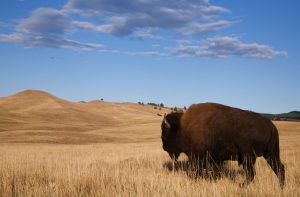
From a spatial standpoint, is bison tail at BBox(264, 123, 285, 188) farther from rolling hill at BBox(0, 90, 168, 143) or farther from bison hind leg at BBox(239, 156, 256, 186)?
rolling hill at BBox(0, 90, 168, 143)

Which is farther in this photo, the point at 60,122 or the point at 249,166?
the point at 60,122

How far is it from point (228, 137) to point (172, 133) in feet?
8.77

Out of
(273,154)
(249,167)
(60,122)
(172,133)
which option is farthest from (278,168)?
(60,122)

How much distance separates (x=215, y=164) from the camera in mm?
10898

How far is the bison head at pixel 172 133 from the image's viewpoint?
12.5m

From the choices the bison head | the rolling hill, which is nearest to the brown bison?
the bison head

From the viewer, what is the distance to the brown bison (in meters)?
10.1

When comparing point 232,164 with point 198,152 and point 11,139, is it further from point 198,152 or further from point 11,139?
point 11,139

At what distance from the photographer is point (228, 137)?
34.3ft

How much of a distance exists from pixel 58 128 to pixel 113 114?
157 ft

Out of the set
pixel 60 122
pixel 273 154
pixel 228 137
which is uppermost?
pixel 228 137

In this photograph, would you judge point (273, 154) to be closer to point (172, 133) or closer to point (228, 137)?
point (228, 137)

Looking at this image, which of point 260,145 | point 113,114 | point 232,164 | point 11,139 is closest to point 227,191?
point 260,145

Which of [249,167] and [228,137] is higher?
[228,137]
